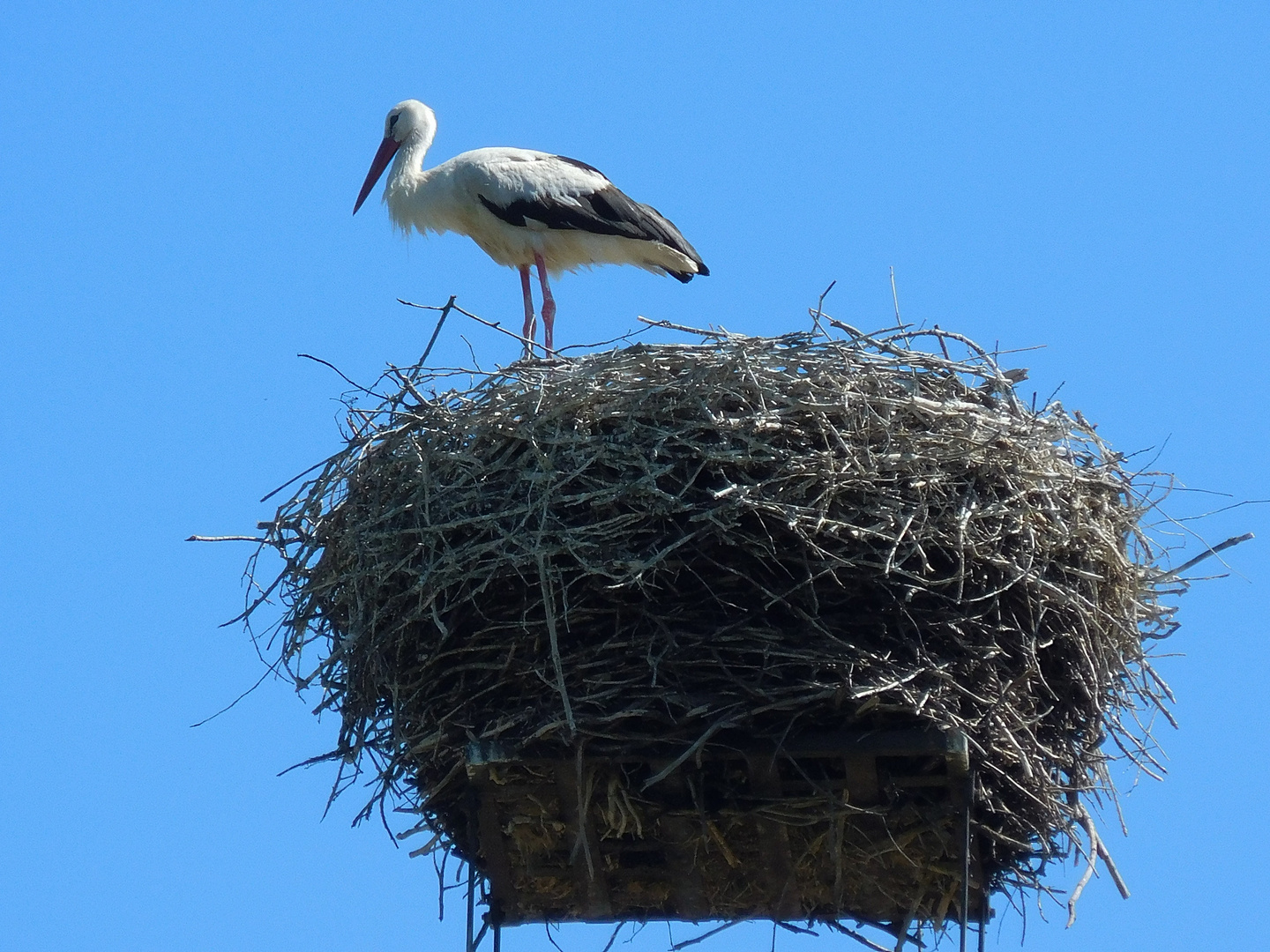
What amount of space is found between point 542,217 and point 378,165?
5.38ft

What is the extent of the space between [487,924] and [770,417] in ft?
6.36

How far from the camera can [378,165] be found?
11492 mm

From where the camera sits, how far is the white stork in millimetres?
10234

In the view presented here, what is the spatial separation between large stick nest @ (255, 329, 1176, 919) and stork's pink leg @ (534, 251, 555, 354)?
3558 millimetres

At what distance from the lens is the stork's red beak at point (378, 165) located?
11477 mm

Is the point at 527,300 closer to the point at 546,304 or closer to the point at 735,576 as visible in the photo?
the point at 546,304

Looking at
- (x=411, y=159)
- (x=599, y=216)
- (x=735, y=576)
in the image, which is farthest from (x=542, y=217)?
(x=735, y=576)

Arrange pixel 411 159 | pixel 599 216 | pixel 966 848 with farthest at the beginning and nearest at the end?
pixel 411 159, pixel 599 216, pixel 966 848

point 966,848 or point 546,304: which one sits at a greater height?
point 546,304

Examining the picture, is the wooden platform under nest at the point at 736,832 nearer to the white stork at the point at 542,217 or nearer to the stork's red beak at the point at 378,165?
the white stork at the point at 542,217

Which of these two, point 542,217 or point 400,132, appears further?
point 400,132

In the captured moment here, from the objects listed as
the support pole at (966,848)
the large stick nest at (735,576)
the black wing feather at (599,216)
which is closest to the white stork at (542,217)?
the black wing feather at (599,216)

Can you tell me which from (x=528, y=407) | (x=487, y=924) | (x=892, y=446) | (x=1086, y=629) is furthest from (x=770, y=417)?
(x=487, y=924)

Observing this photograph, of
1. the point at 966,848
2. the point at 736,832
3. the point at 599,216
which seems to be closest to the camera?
the point at 966,848
